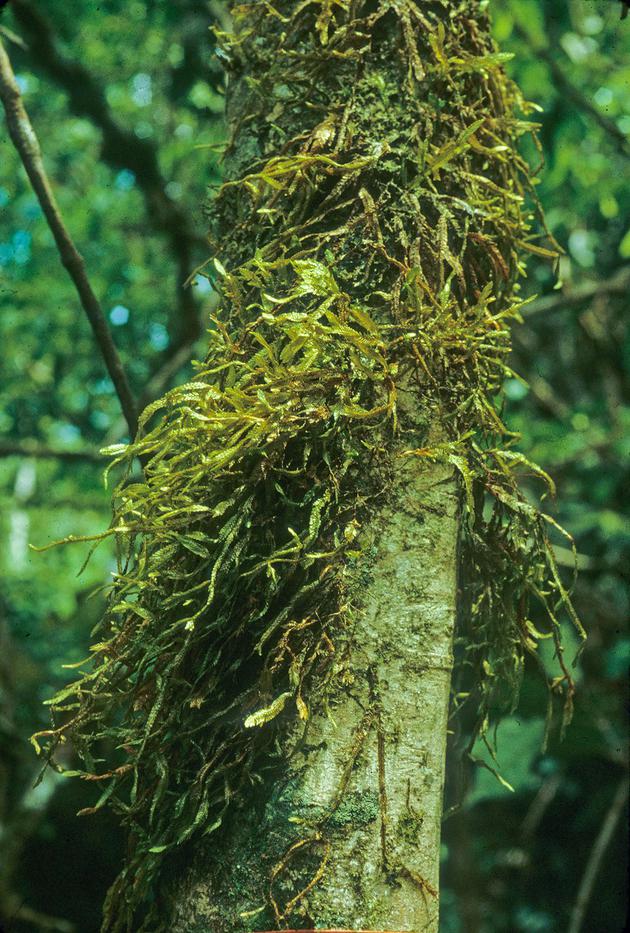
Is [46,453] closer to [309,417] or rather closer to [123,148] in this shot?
[123,148]

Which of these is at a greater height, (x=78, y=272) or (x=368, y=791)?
(x=78, y=272)

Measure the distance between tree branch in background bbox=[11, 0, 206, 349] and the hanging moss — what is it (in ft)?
7.32

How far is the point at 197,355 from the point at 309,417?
3237mm

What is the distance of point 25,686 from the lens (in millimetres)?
4656

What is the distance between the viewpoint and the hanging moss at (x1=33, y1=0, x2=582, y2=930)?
0.71m

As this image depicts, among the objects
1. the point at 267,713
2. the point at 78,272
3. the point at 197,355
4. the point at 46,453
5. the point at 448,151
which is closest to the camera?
the point at 267,713

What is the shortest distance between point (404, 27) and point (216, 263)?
0.32 metres

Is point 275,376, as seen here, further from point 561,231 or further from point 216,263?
point 561,231

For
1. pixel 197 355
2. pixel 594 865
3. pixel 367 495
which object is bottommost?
pixel 594 865

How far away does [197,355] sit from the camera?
12.7 feet

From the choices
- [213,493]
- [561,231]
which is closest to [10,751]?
[561,231]

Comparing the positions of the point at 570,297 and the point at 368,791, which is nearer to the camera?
the point at 368,791

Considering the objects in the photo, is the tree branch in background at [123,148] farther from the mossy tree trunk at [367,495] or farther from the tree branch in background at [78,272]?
the mossy tree trunk at [367,495]

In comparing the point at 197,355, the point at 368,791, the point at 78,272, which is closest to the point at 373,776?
the point at 368,791
